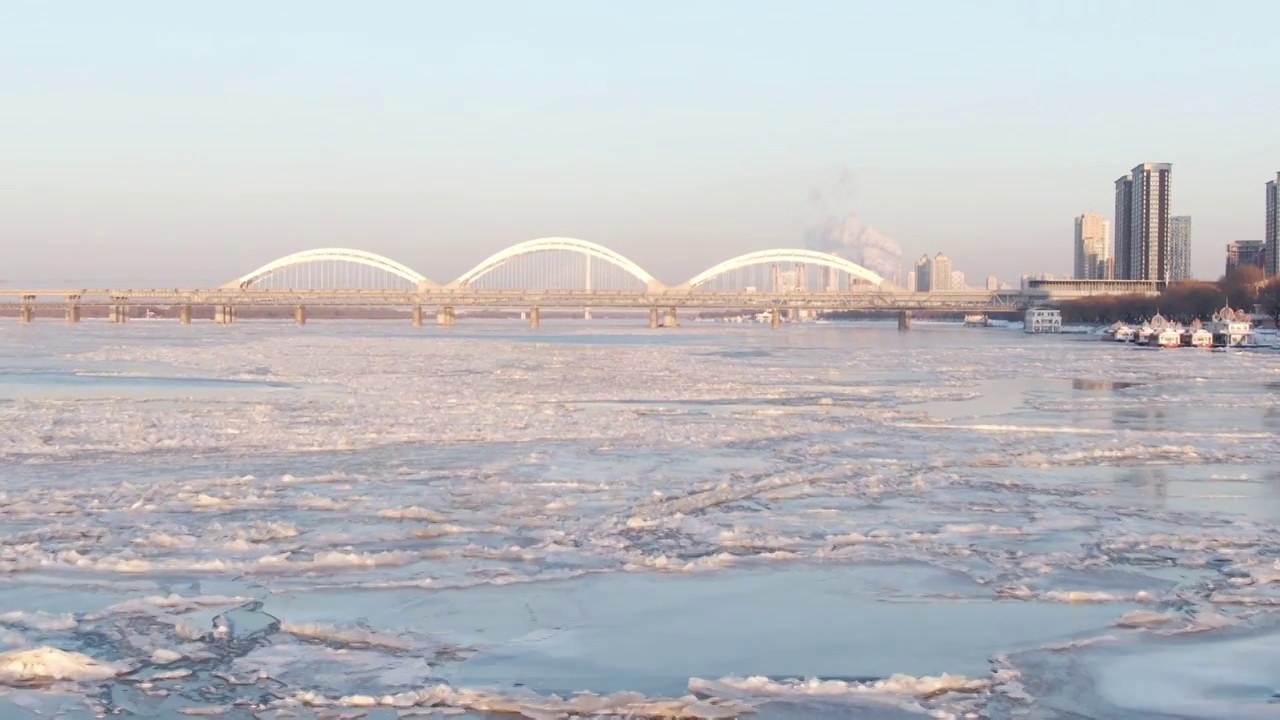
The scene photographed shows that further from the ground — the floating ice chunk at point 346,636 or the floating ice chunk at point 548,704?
the floating ice chunk at point 346,636

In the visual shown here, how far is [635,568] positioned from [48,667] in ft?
11.5

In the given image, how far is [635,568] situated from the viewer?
312 inches

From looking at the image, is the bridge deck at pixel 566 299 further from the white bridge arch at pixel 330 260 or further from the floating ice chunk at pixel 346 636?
the floating ice chunk at pixel 346 636

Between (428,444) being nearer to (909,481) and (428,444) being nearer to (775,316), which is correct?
(909,481)

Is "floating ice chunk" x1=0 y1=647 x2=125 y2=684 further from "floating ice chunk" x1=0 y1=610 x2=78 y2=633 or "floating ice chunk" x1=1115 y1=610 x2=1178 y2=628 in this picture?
"floating ice chunk" x1=1115 y1=610 x2=1178 y2=628

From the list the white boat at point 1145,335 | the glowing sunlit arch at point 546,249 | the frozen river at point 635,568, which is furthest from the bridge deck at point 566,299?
the frozen river at point 635,568

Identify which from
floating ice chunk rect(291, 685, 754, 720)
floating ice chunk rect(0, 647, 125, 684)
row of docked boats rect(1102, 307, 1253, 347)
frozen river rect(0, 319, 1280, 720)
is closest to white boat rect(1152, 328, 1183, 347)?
row of docked boats rect(1102, 307, 1253, 347)

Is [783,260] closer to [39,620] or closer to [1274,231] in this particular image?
[1274,231]

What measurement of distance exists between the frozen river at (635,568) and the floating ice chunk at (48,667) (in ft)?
0.06

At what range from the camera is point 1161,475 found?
12.5 meters

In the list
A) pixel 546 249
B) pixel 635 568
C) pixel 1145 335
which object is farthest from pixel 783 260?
pixel 635 568

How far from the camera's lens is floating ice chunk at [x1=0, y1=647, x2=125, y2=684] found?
5.58 m

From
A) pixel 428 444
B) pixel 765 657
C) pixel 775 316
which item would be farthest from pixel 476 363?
pixel 775 316

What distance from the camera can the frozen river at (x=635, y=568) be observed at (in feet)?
18.1
